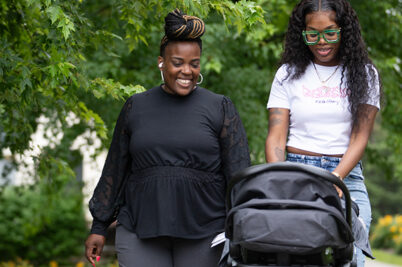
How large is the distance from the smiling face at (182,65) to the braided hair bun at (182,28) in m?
0.03

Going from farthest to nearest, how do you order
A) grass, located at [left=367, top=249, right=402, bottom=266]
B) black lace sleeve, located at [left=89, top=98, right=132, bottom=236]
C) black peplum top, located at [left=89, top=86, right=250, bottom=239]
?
grass, located at [left=367, top=249, right=402, bottom=266] < black lace sleeve, located at [left=89, top=98, right=132, bottom=236] < black peplum top, located at [left=89, top=86, right=250, bottom=239]

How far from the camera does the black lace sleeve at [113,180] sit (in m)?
3.98

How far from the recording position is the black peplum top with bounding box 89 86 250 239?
12.2 feet

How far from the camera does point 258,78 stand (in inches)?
316

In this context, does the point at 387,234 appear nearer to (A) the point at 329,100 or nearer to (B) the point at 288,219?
Answer: (A) the point at 329,100

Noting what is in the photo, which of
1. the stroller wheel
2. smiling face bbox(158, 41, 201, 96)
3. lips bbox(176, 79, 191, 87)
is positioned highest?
smiling face bbox(158, 41, 201, 96)

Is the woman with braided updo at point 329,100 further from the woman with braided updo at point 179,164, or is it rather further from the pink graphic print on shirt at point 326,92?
the woman with braided updo at point 179,164

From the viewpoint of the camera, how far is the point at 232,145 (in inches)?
151

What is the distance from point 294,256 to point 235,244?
0.27 meters

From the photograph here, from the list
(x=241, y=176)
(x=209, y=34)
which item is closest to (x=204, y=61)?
(x=209, y=34)

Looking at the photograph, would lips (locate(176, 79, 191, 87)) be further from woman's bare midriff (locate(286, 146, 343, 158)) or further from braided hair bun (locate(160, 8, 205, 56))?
woman's bare midriff (locate(286, 146, 343, 158))

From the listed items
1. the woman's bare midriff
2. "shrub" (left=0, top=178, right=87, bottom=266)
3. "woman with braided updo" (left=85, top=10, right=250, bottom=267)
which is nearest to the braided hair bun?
"woman with braided updo" (left=85, top=10, right=250, bottom=267)

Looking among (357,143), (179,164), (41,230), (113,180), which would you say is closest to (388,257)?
(41,230)

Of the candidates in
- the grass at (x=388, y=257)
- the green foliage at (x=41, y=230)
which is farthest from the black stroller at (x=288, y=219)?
the grass at (x=388, y=257)
